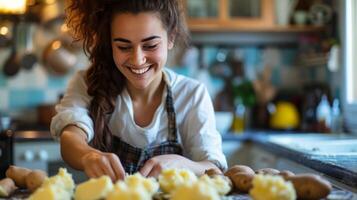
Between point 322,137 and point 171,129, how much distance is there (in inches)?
48.8

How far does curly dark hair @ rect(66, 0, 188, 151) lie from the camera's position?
124cm

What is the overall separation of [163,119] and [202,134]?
0.12 m

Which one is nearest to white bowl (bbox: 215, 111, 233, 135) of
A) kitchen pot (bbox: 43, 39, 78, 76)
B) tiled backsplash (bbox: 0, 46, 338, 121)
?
tiled backsplash (bbox: 0, 46, 338, 121)

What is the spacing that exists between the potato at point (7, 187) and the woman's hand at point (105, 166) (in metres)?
0.14

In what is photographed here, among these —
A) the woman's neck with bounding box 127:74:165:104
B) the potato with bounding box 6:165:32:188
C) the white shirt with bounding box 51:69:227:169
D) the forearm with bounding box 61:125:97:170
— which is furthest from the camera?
the woman's neck with bounding box 127:74:165:104

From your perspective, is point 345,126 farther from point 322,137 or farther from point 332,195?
point 332,195

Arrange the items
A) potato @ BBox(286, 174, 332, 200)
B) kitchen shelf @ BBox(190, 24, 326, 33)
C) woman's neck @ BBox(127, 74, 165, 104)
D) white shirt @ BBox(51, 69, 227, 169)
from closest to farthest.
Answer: potato @ BBox(286, 174, 332, 200), white shirt @ BBox(51, 69, 227, 169), woman's neck @ BBox(127, 74, 165, 104), kitchen shelf @ BBox(190, 24, 326, 33)

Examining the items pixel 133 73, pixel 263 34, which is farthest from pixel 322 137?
pixel 133 73

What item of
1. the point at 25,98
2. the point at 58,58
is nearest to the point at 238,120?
the point at 58,58

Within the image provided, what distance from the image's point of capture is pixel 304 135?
95.3 inches

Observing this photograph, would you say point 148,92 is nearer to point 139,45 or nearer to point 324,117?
point 139,45

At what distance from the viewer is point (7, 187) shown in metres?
0.92

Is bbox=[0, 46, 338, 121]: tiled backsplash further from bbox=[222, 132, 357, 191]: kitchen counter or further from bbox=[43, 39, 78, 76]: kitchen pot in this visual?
bbox=[222, 132, 357, 191]: kitchen counter

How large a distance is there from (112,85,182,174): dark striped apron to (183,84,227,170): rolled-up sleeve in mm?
33
